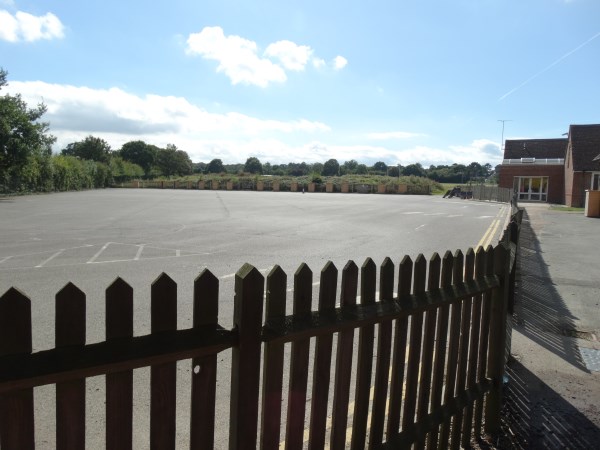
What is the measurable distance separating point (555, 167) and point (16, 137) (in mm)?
47539

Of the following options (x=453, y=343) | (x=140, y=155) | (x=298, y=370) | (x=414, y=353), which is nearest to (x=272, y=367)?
(x=298, y=370)

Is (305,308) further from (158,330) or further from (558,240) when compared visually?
(558,240)

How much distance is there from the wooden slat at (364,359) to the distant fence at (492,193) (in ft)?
129

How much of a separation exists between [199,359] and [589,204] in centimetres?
2797

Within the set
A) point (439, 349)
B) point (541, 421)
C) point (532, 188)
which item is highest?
point (532, 188)

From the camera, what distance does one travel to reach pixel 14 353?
61.0 inches

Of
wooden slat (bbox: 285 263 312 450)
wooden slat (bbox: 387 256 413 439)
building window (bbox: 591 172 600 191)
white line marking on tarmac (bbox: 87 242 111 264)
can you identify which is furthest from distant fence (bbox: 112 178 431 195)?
wooden slat (bbox: 285 263 312 450)

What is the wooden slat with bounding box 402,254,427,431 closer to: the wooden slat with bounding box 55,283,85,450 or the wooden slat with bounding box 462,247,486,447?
the wooden slat with bounding box 462,247,486,447

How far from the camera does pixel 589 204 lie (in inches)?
984

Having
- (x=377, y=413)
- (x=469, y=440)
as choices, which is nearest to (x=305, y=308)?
(x=377, y=413)

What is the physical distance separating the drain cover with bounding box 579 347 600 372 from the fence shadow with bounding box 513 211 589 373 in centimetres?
4

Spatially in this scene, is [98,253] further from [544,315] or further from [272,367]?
[272,367]

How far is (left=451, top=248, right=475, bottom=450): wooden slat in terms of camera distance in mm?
3270

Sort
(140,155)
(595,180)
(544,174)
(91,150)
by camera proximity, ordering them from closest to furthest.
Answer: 1. (595,180)
2. (544,174)
3. (91,150)
4. (140,155)
